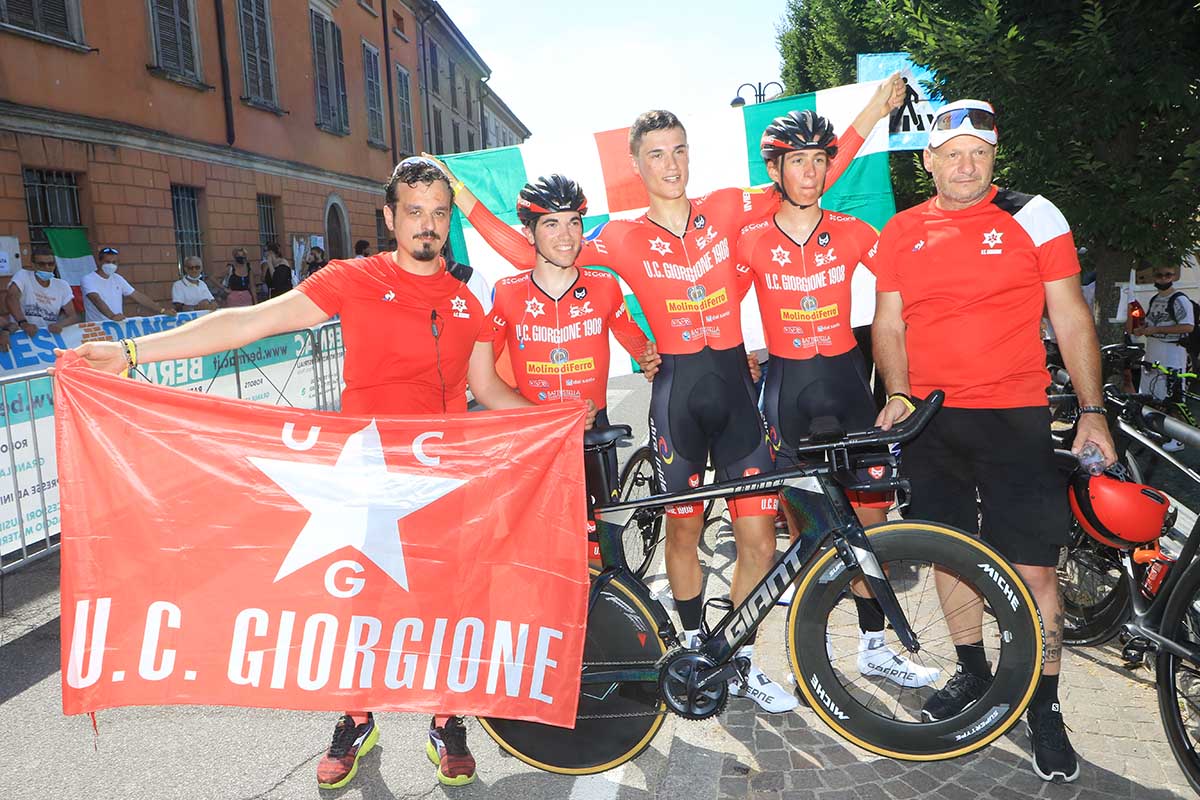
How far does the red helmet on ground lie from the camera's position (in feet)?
10.3

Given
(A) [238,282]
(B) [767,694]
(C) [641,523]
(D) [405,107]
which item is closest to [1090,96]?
(C) [641,523]

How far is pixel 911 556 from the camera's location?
112 inches

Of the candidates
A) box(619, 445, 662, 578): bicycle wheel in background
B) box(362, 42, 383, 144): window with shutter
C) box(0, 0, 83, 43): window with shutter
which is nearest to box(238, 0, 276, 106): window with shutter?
box(0, 0, 83, 43): window with shutter

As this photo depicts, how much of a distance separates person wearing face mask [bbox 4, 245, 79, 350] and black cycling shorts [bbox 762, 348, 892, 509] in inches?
369

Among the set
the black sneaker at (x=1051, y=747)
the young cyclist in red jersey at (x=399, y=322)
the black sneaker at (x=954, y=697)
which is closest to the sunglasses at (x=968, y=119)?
the young cyclist in red jersey at (x=399, y=322)

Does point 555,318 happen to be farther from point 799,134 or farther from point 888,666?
point 888,666

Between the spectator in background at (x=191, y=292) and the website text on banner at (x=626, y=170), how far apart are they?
9339 mm

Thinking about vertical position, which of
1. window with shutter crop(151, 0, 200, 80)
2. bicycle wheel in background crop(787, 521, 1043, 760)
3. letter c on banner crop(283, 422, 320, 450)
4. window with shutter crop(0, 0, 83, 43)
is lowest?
bicycle wheel in background crop(787, 521, 1043, 760)

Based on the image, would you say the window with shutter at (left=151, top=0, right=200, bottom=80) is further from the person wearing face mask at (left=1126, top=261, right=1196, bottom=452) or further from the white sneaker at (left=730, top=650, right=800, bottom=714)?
the white sneaker at (left=730, top=650, right=800, bottom=714)

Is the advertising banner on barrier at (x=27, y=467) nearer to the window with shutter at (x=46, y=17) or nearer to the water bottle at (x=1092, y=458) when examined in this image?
the water bottle at (x=1092, y=458)

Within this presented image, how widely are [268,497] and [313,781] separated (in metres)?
1.21

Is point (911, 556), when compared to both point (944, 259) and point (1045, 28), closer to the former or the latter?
point (944, 259)

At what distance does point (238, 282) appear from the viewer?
55.6ft

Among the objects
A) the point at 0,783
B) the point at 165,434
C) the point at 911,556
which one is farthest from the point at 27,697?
the point at 911,556
